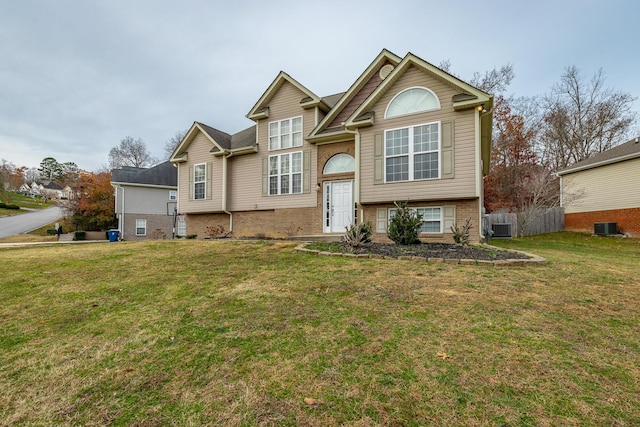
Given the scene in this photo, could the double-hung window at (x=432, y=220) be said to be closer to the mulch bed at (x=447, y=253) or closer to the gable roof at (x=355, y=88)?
the mulch bed at (x=447, y=253)

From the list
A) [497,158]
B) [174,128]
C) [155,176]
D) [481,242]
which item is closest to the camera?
[481,242]

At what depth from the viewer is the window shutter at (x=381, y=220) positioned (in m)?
11.0

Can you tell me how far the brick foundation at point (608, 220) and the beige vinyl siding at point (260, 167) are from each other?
16.3 m

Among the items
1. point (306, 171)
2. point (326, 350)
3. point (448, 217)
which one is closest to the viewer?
point (326, 350)

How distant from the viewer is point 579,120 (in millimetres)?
23312

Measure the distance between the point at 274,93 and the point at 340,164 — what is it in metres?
5.28

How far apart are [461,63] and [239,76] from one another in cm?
1905

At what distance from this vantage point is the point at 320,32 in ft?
53.8

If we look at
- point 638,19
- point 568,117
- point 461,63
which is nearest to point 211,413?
point 638,19

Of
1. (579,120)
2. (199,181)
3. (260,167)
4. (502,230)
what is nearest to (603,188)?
(502,230)

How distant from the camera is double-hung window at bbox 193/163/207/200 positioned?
612 inches

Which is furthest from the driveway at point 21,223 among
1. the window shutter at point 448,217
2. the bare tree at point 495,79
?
the bare tree at point 495,79

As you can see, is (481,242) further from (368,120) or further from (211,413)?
(211,413)

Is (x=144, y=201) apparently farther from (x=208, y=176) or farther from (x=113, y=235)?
(x=208, y=176)
